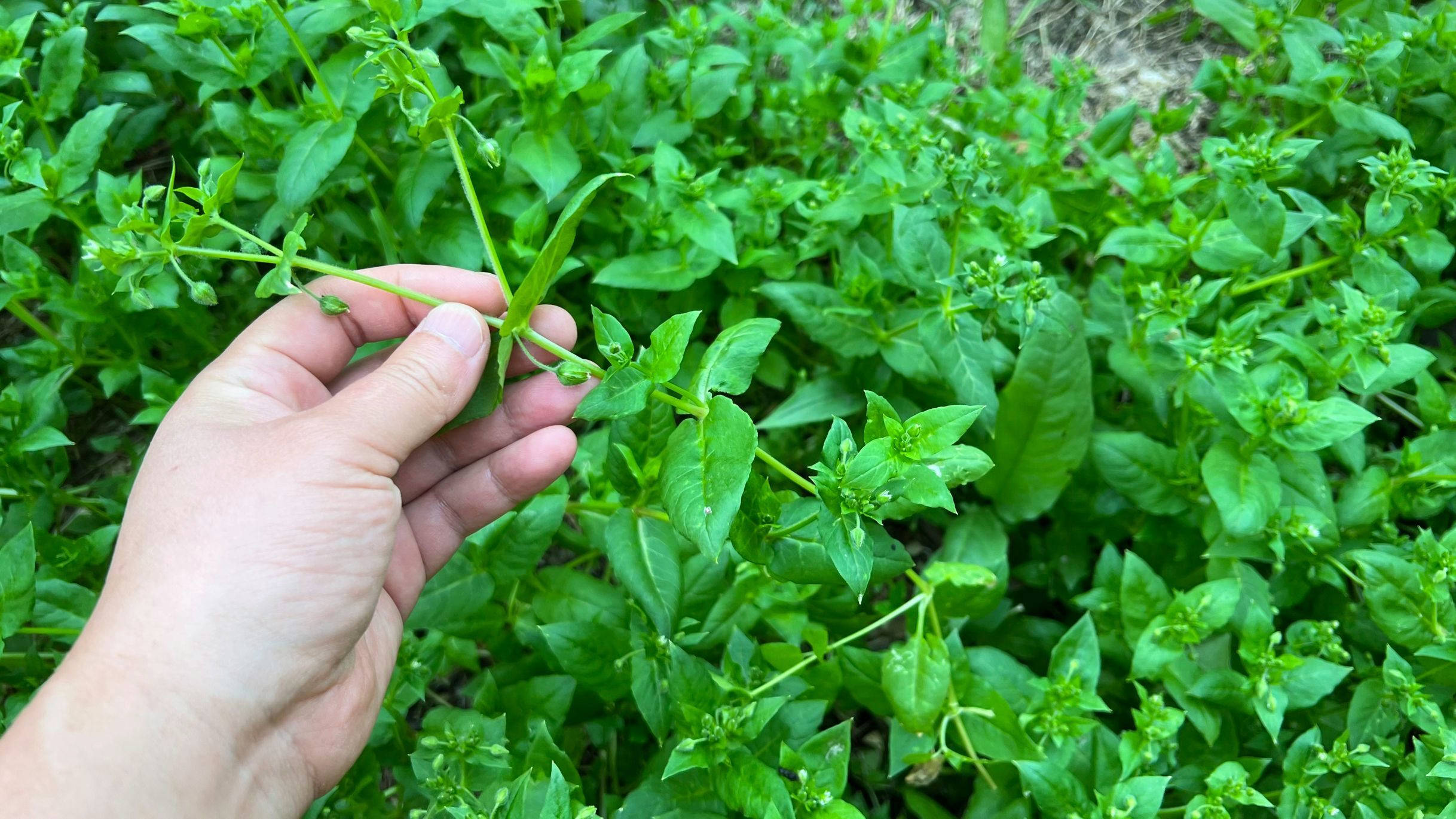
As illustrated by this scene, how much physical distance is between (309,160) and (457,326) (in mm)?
1011

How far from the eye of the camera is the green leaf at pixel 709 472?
6.62 feet

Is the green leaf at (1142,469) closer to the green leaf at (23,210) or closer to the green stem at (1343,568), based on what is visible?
the green stem at (1343,568)

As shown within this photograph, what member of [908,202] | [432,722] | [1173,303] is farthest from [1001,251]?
[432,722]

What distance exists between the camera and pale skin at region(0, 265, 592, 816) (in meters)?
2.00

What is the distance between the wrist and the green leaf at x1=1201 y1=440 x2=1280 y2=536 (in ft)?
9.45

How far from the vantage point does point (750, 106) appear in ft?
13.0

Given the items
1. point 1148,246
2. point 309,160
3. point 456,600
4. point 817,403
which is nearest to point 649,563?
point 456,600

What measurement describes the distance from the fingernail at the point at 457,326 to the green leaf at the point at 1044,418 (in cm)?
194

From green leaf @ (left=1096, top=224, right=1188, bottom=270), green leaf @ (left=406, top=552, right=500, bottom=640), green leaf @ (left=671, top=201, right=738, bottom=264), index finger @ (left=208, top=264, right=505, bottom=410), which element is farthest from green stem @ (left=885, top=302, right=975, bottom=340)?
green leaf @ (left=406, top=552, right=500, bottom=640)

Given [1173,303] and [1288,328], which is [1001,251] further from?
[1288,328]

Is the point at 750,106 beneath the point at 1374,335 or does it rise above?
above

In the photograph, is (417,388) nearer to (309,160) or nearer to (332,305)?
(332,305)

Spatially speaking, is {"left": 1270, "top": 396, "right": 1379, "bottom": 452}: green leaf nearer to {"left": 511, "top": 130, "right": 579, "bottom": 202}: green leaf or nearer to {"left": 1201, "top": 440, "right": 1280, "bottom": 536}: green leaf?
{"left": 1201, "top": 440, "right": 1280, "bottom": 536}: green leaf

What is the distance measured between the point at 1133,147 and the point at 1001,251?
1.90 m
